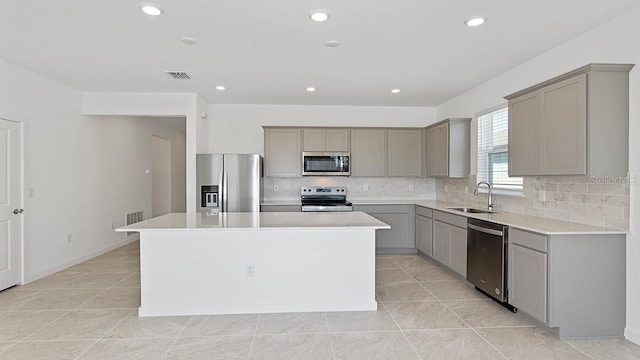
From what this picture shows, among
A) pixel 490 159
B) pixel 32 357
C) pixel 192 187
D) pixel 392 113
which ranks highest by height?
pixel 392 113

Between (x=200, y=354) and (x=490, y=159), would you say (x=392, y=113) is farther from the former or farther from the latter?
(x=200, y=354)

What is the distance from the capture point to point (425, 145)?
19.0 ft

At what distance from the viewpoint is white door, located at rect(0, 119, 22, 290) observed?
3770 millimetres

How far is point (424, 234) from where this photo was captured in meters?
5.10

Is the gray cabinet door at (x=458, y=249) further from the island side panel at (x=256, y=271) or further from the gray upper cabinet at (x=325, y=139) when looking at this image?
the gray upper cabinet at (x=325, y=139)

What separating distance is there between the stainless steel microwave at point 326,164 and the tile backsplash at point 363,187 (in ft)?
1.22

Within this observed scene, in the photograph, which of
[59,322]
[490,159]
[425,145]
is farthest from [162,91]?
[490,159]

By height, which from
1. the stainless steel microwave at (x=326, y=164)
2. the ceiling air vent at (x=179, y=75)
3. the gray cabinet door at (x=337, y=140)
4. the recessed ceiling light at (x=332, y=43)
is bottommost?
the stainless steel microwave at (x=326, y=164)

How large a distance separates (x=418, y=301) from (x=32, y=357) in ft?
10.4

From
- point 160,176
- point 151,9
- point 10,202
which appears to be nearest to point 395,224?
point 151,9

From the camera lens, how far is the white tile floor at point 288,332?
2455mm

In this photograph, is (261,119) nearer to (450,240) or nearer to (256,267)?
(256,267)

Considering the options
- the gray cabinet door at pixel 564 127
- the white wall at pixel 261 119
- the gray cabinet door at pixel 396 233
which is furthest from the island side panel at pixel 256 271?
the white wall at pixel 261 119

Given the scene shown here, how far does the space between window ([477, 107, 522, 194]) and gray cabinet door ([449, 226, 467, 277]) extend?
0.78 meters
